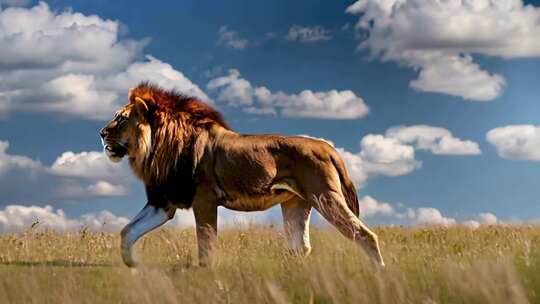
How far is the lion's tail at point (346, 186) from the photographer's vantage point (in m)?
10.2

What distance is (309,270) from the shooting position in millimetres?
7918

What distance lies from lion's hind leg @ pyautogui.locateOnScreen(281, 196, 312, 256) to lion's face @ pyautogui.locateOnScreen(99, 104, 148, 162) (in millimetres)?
2174

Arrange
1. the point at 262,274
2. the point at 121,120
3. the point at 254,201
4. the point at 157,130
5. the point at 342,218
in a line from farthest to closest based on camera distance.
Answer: the point at 121,120 → the point at 157,130 → the point at 254,201 → the point at 342,218 → the point at 262,274

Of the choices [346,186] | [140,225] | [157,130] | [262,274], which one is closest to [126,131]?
[157,130]

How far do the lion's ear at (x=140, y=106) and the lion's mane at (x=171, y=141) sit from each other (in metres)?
0.07

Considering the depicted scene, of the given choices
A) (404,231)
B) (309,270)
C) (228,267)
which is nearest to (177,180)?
(228,267)

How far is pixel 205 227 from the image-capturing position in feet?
32.6

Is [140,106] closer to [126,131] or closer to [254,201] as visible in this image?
[126,131]

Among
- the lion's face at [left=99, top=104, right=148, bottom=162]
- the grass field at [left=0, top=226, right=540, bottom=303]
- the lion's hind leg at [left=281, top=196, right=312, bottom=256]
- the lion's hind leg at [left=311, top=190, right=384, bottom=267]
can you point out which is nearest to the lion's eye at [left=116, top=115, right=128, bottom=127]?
the lion's face at [left=99, top=104, right=148, bottom=162]

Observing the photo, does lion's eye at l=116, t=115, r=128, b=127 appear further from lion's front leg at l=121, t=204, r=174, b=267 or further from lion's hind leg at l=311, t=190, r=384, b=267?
lion's hind leg at l=311, t=190, r=384, b=267

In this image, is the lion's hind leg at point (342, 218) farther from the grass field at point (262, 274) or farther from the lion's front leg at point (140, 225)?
the lion's front leg at point (140, 225)

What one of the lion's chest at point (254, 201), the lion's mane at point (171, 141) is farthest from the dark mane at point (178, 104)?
the lion's chest at point (254, 201)

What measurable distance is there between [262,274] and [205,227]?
1557 millimetres

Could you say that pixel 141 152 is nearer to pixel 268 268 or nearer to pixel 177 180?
Answer: pixel 177 180
